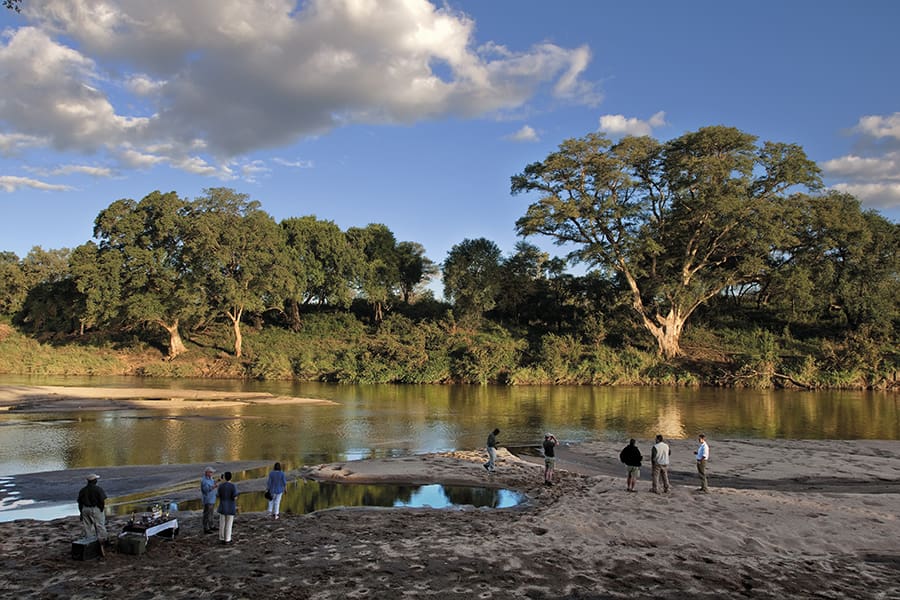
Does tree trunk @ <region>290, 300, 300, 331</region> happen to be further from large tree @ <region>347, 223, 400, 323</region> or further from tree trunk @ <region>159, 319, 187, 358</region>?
tree trunk @ <region>159, 319, 187, 358</region>

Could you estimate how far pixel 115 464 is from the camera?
21.2 m

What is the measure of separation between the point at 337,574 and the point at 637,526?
7018 mm

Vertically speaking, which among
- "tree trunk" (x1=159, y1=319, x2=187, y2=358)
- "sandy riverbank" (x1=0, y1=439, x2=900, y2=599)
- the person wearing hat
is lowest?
"sandy riverbank" (x1=0, y1=439, x2=900, y2=599)

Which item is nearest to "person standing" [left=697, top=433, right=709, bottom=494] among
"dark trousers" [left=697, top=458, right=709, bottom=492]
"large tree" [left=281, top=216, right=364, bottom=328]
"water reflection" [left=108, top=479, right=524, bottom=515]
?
"dark trousers" [left=697, top=458, right=709, bottom=492]

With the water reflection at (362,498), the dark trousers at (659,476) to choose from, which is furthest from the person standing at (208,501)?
the dark trousers at (659,476)

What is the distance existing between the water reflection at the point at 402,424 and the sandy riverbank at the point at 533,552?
5.89 metres

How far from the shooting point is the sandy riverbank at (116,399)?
36.3m

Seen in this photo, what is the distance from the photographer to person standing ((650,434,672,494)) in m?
16.9

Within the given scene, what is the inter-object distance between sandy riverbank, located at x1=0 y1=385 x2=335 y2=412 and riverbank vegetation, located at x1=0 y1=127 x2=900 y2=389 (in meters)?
15.3

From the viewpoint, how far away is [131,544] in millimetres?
11453

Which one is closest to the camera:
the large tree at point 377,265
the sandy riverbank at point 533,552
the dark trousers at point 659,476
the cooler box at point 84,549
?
the sandy riverbank at point 533,552

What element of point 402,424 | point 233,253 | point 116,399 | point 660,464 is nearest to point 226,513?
point 660,464

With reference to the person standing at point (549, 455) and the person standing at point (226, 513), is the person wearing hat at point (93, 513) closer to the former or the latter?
the person standing at point (226, 513)

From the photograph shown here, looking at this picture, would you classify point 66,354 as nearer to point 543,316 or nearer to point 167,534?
point 543,316
